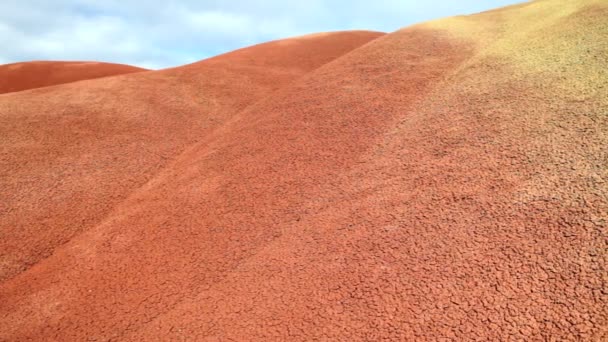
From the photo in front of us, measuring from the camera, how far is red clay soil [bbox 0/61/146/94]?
1051 inches

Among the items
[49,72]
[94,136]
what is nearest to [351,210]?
[94,136]

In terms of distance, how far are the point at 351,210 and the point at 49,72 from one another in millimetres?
28062

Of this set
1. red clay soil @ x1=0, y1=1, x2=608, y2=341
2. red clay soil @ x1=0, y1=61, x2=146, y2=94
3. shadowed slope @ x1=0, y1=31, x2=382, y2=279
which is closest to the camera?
red clay soil @ x1=0, y1=1, x2=608, y2=341

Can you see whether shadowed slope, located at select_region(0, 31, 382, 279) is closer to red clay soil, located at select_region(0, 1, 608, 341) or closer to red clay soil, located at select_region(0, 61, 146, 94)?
red clay soil, located at select_region(0, 1, 608, 341)

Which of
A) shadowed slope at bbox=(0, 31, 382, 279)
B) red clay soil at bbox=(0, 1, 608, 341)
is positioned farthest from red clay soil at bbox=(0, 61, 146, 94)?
red clay soil at bbox=(0, 1, 608, 341)

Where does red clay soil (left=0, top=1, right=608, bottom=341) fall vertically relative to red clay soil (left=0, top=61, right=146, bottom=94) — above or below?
below

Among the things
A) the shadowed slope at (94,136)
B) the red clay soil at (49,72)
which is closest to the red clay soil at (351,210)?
the shadowed slope at (94,136)

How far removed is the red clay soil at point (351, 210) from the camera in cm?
451

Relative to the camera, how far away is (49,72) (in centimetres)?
2839

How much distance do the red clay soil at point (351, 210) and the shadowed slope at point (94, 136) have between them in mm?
59

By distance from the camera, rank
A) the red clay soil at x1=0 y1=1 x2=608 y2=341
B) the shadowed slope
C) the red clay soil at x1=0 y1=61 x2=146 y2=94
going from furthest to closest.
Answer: the red clay soil at x1=0 y1=61 x2=146 y2=94
the shadowed slope
the red clay soil at x1=0 y1=1 x2=608 y2=341

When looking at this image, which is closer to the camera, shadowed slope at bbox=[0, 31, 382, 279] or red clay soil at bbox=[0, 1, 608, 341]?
red clay soil at bbox=[0, 1, 608, 341]

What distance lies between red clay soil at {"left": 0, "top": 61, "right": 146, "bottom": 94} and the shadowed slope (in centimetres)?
1433

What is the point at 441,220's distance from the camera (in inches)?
217
